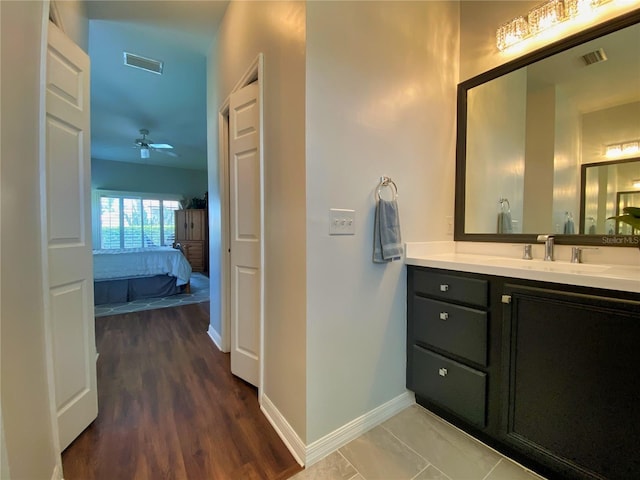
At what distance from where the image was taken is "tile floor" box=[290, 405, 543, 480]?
1256 mm

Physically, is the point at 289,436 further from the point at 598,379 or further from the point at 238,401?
the point at 598,379

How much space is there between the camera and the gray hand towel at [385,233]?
4.86ft

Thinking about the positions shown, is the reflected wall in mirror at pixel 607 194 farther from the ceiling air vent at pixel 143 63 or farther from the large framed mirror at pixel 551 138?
the ceiling air vent at pixel 143 63

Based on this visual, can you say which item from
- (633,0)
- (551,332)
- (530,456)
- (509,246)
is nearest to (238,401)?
(530,456)

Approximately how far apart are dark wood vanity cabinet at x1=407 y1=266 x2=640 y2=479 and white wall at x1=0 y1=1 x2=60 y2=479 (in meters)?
1.77

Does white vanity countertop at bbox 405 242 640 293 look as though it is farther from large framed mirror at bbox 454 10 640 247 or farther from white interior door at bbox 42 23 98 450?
white interior door at bbox 42 23 98 450

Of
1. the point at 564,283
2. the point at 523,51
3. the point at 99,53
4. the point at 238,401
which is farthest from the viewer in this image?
the point at 99,53

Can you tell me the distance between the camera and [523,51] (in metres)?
1.69

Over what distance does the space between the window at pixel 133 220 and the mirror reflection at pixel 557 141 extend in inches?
290

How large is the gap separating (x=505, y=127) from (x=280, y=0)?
160 centimetres

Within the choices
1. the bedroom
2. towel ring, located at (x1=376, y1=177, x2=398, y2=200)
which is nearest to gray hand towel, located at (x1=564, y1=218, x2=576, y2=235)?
towel ring, located at (x1=376, y1=177, x2=398, y2=200)

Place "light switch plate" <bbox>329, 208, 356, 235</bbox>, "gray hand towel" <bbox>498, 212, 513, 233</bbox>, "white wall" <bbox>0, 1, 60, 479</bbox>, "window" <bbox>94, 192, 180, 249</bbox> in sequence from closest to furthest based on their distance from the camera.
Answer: "white wall" <bbox>0, 1, 60, 479</bbox> → "light switch plate" <bbox>329, 208, 356, 235</bbox> → "gray hand towel" <bbox>498, 212, 513, 233</bbox> → "window" <bbox>94, 192, 180, 249</bbox>

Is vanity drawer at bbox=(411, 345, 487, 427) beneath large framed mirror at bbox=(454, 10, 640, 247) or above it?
beneath

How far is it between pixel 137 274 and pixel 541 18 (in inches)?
206
